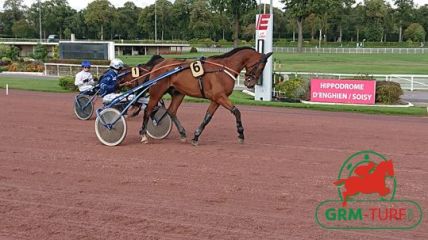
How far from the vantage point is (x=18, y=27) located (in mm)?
113875

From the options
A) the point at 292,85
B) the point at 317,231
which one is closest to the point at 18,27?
the point at 292,85

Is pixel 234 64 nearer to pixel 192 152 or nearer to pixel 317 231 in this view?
pixel 192 152

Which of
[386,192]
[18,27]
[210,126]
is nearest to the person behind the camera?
[386,192]

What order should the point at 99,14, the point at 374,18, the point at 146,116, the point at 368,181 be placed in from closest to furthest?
the point at 368,181 → the point at 146,116 → the point at 374,18 → the point at 99,14

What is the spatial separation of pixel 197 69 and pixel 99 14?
102 m

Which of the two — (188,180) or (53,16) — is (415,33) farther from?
(188,180)

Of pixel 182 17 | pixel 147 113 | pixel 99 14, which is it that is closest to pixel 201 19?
pixel 182 17

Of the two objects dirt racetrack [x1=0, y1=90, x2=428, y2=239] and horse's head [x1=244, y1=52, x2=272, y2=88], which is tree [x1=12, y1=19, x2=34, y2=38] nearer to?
dirt racetrack [x1=0, y1=90, x2=428, y2=239]

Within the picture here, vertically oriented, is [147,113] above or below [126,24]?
below

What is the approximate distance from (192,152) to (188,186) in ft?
7.45

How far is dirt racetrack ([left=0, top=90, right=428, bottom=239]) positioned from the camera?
5141mm

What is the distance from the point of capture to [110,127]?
950cm

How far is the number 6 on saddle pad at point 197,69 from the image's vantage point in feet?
30.5

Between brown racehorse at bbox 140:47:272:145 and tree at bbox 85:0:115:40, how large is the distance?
101 m
